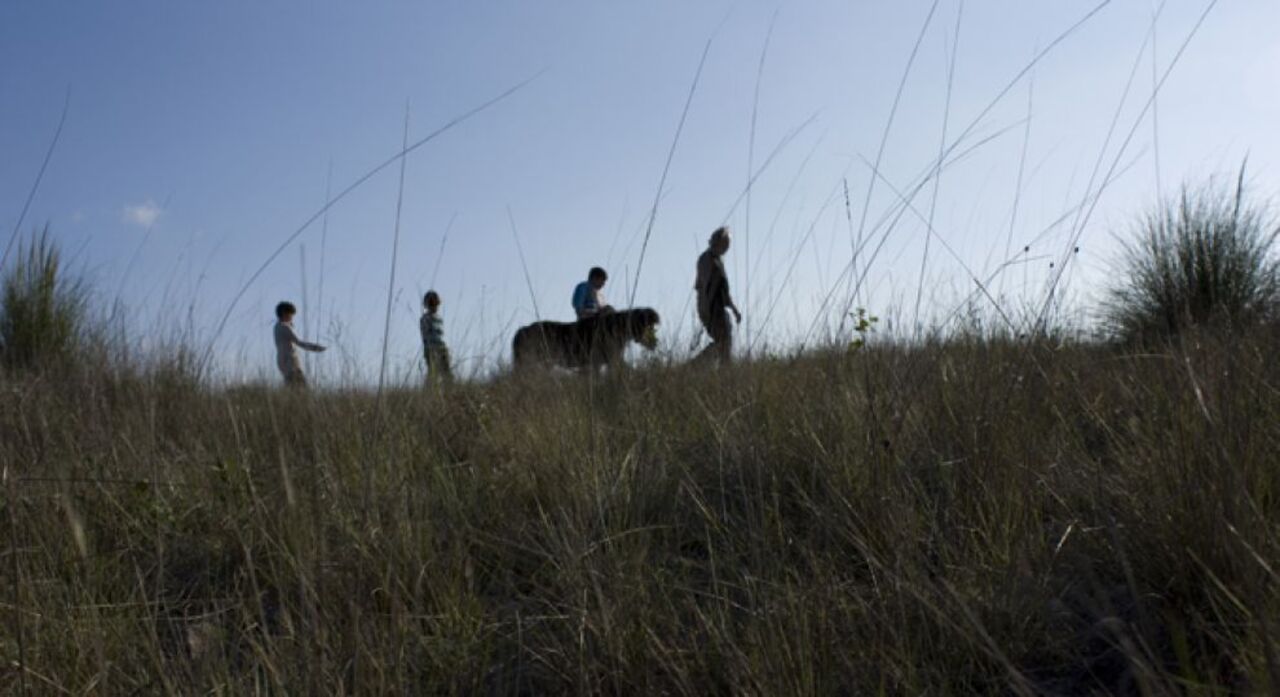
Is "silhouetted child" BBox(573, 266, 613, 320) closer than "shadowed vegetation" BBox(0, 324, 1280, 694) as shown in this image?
No

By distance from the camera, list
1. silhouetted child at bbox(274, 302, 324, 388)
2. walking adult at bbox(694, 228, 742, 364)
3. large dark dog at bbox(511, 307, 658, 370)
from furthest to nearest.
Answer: silhouetted child at bbox(274, 302, 324, 388)
walking adult at bbox(694, 228, 742, 364)
large dark dog at bbox(511, 307, 658, 370)

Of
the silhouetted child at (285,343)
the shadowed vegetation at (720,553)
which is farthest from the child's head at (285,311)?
the shadowed vegetation at (720,553)

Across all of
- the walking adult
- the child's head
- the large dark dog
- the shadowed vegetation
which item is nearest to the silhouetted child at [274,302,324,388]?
the child's head

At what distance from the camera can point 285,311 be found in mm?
8273

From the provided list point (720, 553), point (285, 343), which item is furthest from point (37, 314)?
point (720, 553)

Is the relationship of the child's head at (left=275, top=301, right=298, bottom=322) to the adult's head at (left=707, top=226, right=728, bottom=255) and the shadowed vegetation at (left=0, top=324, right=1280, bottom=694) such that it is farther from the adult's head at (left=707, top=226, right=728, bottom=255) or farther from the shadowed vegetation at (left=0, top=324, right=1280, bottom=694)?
the shadowed vegetation at (left=0, top=324, right=1280, bottom=694)

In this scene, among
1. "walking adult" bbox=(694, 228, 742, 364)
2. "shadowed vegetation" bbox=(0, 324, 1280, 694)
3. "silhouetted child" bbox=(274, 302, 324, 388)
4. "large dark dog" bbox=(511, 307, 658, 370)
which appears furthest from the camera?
"silhouetted child" bbox=(274, 302, 324, 388)

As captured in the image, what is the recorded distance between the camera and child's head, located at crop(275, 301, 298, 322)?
27.0 feet

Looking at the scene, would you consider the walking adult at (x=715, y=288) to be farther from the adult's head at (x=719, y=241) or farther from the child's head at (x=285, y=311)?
the child's head at (x=285, y=311)

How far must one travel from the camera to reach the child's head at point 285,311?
8.22 metres

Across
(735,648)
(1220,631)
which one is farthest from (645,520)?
(1220,631)

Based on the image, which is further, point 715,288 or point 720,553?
point 715,288

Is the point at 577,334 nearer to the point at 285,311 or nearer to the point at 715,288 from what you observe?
the point at 715,288

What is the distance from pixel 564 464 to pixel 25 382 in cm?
308
